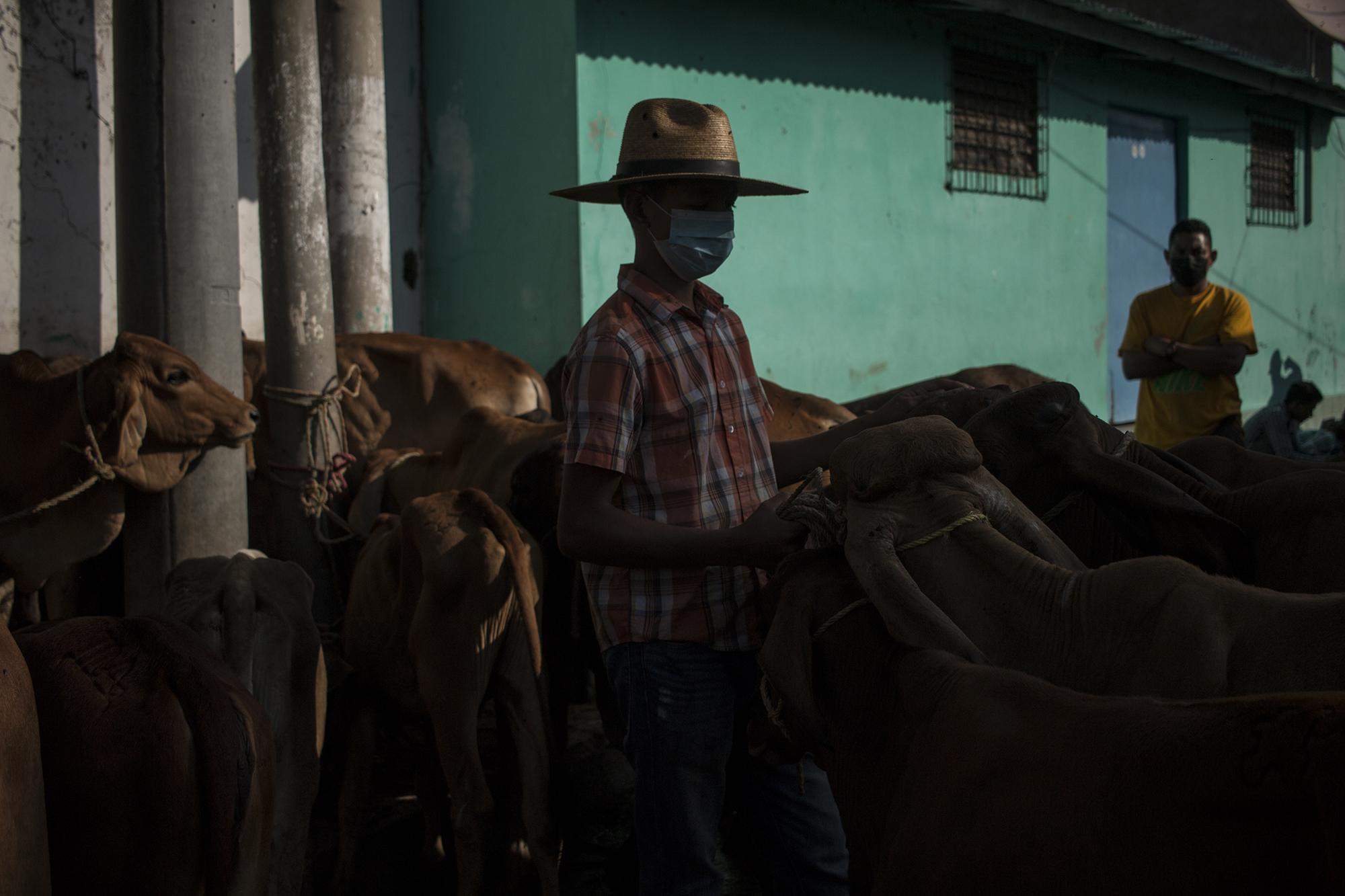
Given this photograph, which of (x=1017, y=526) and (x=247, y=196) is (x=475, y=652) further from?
(x=247, y=196)

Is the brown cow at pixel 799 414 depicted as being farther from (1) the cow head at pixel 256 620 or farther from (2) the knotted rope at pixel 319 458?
(1) the cow head at pixel 256 620

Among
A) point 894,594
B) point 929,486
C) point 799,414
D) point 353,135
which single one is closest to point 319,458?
point 799,414

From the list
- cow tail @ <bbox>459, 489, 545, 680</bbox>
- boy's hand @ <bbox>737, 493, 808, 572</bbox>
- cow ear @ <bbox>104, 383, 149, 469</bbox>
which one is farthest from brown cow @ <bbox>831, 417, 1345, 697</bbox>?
cow ear @ <bbox>104, 383, 149, 469</bbox>

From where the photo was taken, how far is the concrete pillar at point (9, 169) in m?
6.07

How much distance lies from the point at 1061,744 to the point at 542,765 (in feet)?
8.34

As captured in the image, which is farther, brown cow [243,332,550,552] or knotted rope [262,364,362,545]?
brown cow [243,332,550,552]

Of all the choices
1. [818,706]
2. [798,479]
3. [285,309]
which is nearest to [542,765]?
[798,479]

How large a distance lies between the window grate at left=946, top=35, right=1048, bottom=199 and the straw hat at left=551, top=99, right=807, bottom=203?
8197 mm

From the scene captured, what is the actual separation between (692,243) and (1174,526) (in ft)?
3.57

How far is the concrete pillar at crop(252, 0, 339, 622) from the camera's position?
206 inches

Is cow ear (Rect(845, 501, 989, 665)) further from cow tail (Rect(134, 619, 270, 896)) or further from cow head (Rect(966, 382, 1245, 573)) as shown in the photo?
cow tail (Rect(134, 619, 270, 896))

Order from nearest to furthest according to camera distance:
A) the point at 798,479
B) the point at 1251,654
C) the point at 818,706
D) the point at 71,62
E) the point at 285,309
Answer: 1. the point at 1251,654
2. the point at 818,706
3. the point at 798,479
4. the point at 285,309
5. the point at 71,62

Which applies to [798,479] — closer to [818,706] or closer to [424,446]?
[818,706]

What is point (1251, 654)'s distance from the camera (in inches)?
71.8
